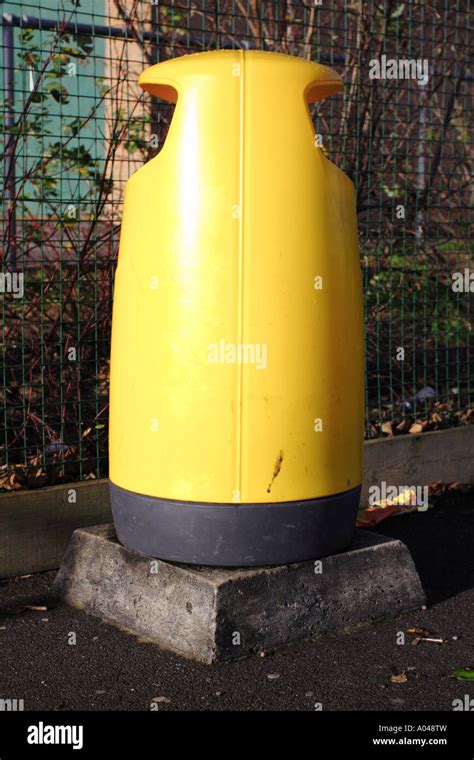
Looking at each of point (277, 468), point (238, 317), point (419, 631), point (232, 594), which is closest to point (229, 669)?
point (232, 594)

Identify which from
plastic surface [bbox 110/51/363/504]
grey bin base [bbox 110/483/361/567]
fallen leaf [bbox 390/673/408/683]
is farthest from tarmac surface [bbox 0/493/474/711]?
plastic surface [bbox 110/51/363/504]

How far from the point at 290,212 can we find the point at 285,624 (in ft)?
4.27

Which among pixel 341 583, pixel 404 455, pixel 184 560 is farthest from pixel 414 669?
pixel 404 455

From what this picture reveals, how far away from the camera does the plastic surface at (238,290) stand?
10.2 ft

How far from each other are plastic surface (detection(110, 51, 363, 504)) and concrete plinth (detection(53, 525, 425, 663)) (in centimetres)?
27

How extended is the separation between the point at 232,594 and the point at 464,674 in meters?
0.74

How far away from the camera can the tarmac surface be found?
9.45ft

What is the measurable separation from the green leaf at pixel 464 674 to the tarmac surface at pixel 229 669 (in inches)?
1.0

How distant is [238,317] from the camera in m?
3.09

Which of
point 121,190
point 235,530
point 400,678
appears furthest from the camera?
point 121,190

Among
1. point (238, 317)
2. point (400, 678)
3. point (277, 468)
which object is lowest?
point (400, 678)

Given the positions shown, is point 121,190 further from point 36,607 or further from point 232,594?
point 232,594

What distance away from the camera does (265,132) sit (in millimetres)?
3104
